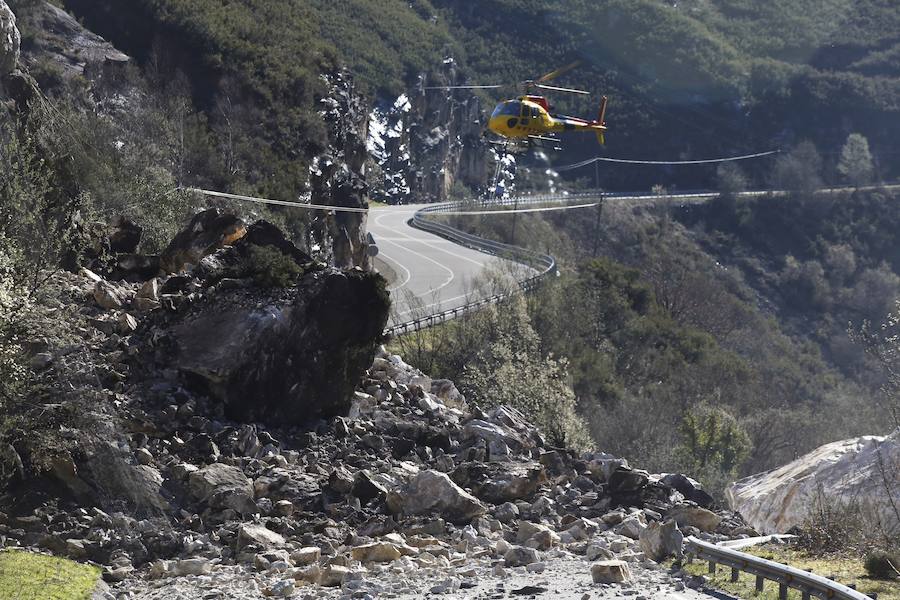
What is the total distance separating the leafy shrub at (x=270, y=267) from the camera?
68.4 feet

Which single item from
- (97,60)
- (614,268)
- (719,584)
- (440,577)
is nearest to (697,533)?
(719,584)

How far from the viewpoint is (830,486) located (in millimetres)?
18797

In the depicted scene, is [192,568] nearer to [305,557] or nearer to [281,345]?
[305,557]

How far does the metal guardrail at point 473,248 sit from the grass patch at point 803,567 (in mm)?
22128

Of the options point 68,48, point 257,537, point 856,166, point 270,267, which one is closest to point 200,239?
point 270,267

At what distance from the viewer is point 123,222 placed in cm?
2583

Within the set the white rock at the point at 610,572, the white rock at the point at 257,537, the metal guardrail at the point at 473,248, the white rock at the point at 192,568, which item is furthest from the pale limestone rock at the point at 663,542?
the metal guardrail at the point at 473,248

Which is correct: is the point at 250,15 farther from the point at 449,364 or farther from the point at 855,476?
the point at 855,476

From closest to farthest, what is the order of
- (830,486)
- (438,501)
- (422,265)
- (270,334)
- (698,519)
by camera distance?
(698,519) → (438,501) → (830,486) → (270,334) → (422,265)

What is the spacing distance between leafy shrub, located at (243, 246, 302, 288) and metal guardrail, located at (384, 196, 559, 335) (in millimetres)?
14810

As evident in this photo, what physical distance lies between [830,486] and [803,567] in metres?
4.99

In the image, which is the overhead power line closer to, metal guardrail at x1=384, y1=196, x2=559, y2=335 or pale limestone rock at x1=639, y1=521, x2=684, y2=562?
metal guardrail at x1=384, y1=196, x2=559, y2=335

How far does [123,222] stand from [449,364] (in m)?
20.6

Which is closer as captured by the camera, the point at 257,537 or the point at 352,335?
the point at 257,537
